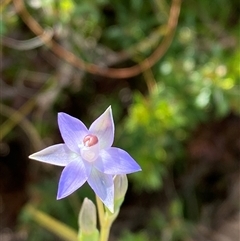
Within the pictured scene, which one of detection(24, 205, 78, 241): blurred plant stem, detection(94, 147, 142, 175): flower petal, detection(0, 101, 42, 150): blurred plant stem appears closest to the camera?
detection(94, 147, 142, 175): flower petal

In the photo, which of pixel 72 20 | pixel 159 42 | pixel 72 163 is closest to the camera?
pixel 72 163

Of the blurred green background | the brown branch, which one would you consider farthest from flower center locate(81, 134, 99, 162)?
the brown branch

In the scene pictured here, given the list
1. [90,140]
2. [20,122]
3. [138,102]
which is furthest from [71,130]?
[20,122]

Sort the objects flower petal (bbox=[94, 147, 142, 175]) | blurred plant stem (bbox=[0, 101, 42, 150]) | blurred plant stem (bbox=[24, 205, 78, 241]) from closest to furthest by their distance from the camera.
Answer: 1. flower petal (bbox=[94, 147, 142, 175])
2. blurred plant stem (bbox=[24, 205, 78, 241])
3. blurred plant stem (bbox=[0, 101, 42, 150])

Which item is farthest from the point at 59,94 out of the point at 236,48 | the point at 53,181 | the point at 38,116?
the point at 236,48

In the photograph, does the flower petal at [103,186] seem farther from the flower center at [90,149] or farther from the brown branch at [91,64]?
the brown branch at [91,64]

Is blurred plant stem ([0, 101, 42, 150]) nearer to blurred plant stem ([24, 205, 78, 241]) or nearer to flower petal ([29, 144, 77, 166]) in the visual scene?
blurred plant stem ([24, 205, 78, 241])

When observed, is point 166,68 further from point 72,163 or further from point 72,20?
point 72,163
